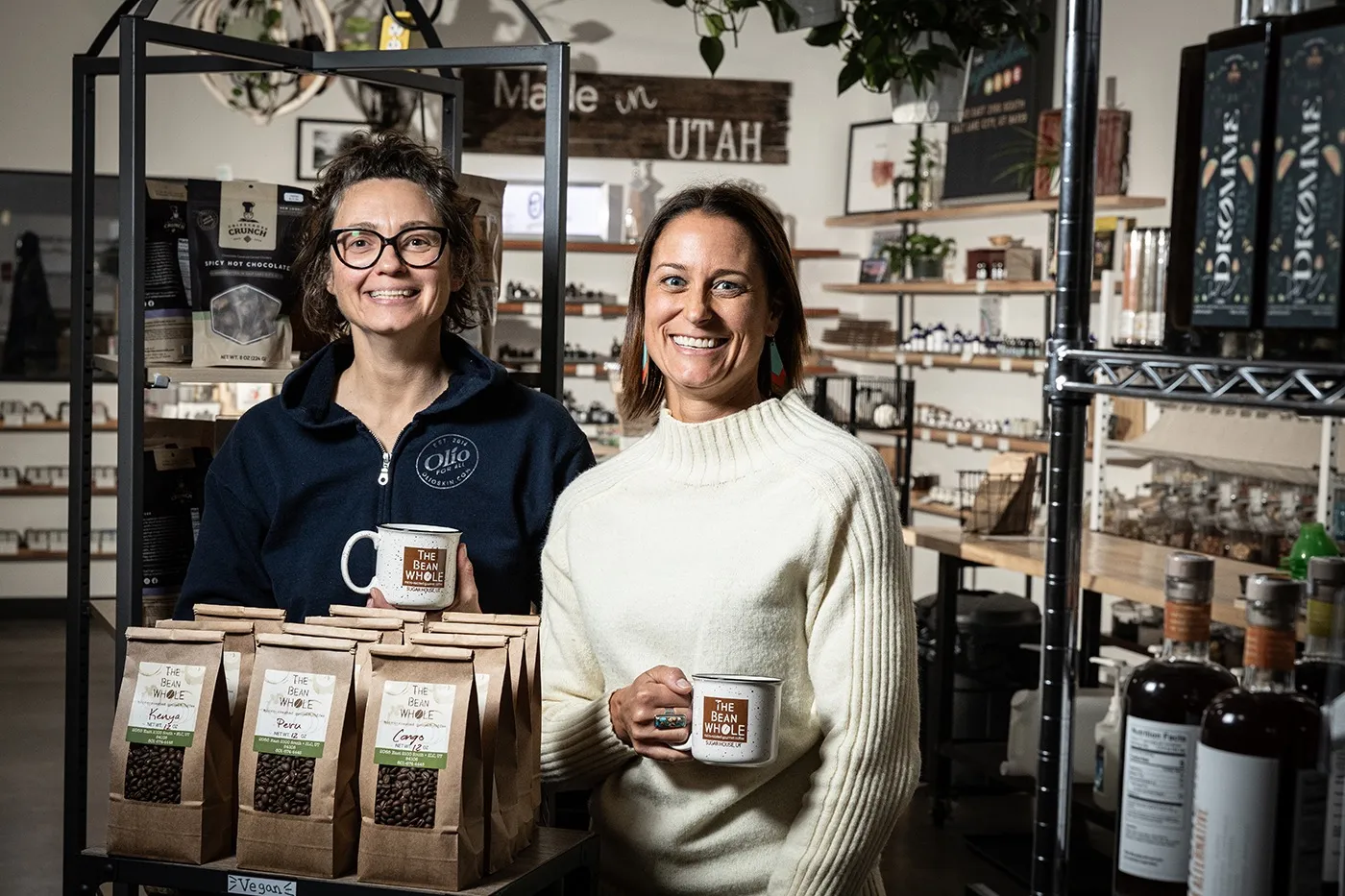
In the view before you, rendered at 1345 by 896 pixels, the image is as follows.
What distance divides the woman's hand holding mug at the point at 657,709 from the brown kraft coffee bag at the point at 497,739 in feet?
0.43

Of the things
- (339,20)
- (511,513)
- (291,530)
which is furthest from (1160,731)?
(339,20)

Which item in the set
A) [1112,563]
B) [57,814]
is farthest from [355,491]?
[57,814]

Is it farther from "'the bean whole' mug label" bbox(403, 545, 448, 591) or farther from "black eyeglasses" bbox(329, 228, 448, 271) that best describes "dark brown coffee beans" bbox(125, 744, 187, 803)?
"black eyeglasses" bbox(329, 228, 448, 271)

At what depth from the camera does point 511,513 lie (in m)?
2.12

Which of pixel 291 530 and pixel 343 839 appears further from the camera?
pixel 291 530

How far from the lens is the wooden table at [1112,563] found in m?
3.76

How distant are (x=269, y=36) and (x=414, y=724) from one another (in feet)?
22.0

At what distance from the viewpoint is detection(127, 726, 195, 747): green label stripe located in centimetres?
154

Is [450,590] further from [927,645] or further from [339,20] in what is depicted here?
[339,20]

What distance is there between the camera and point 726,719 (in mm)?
1501

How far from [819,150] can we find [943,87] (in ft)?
16.5

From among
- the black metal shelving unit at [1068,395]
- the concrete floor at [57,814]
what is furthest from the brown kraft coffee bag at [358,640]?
the concrete floor at [57,814]

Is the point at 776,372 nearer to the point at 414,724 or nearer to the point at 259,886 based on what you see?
the point at 414,724

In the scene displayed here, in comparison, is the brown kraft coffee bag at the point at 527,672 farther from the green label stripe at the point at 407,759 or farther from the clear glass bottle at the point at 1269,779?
the clear glass bottle at the point at 1269,779
